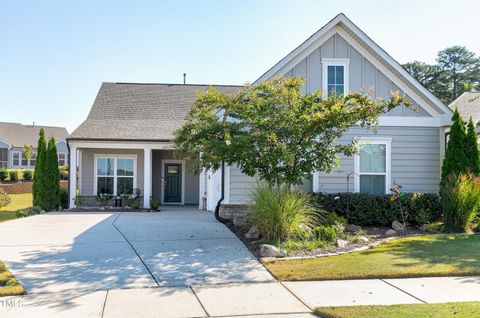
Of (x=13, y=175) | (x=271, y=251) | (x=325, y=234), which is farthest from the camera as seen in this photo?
(x=13, y=175)

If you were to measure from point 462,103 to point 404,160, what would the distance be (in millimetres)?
11080

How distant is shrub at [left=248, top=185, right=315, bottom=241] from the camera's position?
29.7ft

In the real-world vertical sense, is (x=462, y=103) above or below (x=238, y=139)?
above

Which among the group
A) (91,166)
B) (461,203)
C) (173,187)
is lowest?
(173,187)

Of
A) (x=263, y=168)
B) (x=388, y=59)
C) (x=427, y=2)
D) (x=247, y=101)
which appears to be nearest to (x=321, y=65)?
(x=388, y=59)

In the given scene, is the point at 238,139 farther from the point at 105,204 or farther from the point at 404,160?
the point at 105,204

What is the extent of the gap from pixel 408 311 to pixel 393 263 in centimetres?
254

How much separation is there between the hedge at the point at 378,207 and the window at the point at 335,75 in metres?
3.34

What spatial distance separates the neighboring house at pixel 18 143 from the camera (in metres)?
48.5

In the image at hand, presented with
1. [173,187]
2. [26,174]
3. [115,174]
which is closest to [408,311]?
[115,174]

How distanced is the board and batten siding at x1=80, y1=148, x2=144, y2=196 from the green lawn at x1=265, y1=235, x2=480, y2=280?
11.9 metres

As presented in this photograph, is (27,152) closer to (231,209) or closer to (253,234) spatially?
(231,209)

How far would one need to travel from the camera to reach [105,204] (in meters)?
17.2

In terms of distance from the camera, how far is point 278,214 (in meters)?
9.03
